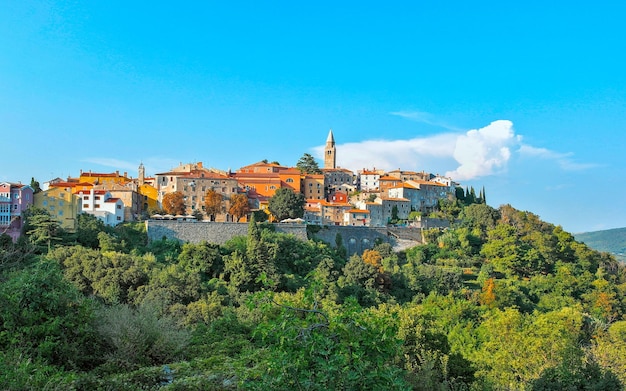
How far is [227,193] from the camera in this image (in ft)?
184

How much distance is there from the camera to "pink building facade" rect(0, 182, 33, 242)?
1492 inches

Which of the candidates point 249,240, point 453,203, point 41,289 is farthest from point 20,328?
point 453,203

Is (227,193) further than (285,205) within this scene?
Yes

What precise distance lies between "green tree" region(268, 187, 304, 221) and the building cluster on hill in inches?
89.2

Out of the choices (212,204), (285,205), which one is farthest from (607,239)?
(212,204)

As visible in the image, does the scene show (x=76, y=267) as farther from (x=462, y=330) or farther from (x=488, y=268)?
(x=488, y=268)

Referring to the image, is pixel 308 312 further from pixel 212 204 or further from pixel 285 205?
pixel 285 205

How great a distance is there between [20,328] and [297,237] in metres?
36.2

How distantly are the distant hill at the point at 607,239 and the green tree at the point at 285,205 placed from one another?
416ft

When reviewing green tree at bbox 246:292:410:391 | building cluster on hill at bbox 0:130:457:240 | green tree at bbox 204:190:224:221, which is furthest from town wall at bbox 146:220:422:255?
green tree at bbox 246:292:410:391

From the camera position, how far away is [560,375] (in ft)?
44.3

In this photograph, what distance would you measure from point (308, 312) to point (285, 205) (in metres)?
46.9

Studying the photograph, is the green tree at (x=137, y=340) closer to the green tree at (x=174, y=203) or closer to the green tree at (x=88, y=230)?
the green tree at (x=88, y=230)

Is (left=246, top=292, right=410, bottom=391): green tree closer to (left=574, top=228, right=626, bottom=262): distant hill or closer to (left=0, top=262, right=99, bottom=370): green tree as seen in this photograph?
(left=0, top=262, right=99, bottom=370): green tree
